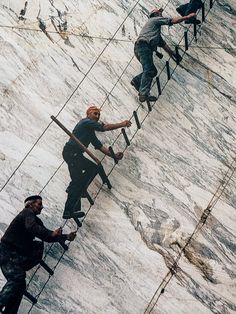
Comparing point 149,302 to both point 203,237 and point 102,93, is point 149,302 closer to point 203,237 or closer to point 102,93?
point 203,237

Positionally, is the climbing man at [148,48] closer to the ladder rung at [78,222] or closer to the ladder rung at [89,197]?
the ladder rung at [89,197]

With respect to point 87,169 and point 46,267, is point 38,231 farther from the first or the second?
point 87,169

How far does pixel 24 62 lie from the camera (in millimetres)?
9430

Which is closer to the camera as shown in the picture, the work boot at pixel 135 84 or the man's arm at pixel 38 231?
the man's arm at pixel 38 231

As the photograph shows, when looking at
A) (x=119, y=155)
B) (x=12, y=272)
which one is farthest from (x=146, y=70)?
(x=12, y=272)

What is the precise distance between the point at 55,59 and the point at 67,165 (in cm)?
212

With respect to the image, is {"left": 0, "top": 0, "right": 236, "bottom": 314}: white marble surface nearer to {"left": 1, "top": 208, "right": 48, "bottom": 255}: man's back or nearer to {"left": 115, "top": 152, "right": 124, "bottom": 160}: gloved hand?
{"left": 115, "top": 152, "right": 124, "bottom": 160}: gloved hand

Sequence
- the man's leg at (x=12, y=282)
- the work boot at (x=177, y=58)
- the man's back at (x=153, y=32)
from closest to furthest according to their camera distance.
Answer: the man's leg at (x=12, y=282) < the man's back at (x=153, y=32) < the work boot at (x=177, y=58)

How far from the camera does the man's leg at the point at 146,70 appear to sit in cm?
926

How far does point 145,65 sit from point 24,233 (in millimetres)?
3881

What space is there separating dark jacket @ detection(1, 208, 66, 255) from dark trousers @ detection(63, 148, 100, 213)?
1.20m

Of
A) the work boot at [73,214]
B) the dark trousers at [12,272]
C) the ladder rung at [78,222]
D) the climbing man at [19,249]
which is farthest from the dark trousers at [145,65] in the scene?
the dark trousers at [12,272]

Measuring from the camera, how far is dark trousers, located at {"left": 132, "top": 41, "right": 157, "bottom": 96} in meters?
9.29

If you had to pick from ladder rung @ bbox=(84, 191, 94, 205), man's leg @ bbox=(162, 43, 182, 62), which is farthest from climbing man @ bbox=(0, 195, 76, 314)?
man's leg @ bbox=(162, 43, 182, 62)
